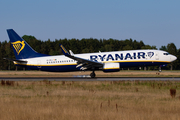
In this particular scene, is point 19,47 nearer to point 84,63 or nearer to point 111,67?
point 84,63

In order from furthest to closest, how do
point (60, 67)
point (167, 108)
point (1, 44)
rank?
point (1, 44)
point (60, 67)
point (167, 108)

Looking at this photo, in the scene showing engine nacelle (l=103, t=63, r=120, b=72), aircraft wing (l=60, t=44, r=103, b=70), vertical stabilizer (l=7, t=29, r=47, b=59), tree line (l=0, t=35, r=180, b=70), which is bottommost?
engine nacelle (l=103, t=63, r=120, b=72)

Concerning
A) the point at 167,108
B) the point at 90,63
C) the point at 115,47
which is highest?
the point at 115,47

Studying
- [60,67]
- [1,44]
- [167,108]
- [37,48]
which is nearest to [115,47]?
[37,48]

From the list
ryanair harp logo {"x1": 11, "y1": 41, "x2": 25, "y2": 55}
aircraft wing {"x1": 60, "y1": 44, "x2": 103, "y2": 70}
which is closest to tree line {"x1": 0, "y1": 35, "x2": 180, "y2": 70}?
ryanair harp logo {"x1": 11, "y1": 41, "x2": 25, "y2": 55}

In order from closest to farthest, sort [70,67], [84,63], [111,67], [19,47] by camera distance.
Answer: [111,67] → [84,63] → [70,67] → [19,47]

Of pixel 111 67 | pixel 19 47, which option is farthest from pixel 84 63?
pixel 19 47

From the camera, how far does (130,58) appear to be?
37.3 meters

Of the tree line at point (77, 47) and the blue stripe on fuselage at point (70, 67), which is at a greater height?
the tree line at point (77, 47)

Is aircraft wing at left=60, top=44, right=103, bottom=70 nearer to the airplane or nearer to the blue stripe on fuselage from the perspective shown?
the airplane

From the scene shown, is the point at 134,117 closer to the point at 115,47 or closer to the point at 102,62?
the point at 102,62

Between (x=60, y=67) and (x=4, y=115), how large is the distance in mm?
29469

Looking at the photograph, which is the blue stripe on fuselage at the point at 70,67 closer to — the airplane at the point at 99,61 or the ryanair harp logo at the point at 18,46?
the airplane at the point at 99,61

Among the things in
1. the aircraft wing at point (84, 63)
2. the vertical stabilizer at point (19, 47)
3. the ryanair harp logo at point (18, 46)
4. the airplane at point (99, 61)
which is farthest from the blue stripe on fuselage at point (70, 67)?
the ryanair harp logo at point (18, 46)
